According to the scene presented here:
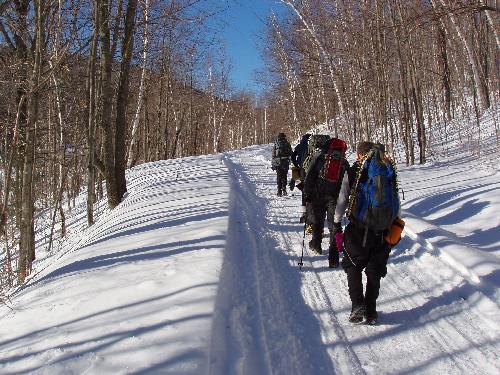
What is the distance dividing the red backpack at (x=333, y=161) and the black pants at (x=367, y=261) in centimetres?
213

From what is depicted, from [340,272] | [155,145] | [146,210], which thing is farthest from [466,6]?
[155,145]

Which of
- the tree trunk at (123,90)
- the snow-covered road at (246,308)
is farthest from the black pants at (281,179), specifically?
the tree trunk at (123,90)

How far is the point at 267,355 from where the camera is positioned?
3.84 metres

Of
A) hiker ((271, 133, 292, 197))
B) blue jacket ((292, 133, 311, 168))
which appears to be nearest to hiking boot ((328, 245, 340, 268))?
blue jacket ((292, 133, 311, 168))

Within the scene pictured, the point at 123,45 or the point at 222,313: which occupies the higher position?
the point at 123,45

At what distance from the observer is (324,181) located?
6.64 metres

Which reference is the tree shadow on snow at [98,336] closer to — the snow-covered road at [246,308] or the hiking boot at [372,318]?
the snow-covered road at [246,308]

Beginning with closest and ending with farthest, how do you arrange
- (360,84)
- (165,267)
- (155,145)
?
(165,267)
(360,84)
(155,145)

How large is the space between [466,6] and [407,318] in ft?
16.3

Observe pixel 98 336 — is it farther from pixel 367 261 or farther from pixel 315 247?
pixel 315 247

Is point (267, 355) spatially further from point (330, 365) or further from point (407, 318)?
point (407, 318)

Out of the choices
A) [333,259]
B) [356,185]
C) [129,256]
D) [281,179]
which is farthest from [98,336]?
[281,179]

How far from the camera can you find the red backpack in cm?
646

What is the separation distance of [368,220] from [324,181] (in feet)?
7.70
